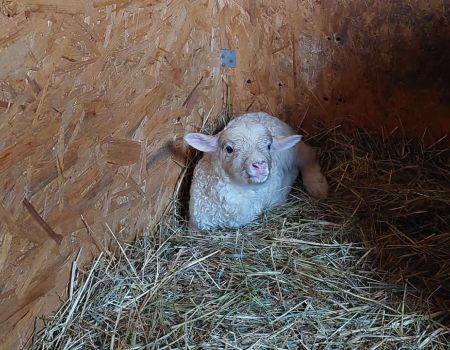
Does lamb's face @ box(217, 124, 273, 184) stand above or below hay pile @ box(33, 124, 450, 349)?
above

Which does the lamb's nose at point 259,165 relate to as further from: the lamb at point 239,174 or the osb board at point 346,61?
the osb board at point 346,61

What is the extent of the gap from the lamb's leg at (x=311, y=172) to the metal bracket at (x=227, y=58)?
664 millimetres

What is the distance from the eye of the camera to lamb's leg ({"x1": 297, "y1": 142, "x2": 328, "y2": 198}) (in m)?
3.61

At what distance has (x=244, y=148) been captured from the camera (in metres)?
3.22

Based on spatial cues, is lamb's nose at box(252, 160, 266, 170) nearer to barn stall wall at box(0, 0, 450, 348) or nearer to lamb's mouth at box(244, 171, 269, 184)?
lamb's mouth at box(244, 171, 269, 184)

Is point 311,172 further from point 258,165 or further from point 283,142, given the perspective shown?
point 258,165

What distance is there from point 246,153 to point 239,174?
12 cm

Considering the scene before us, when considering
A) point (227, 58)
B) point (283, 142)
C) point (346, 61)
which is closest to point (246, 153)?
point (283, 142)

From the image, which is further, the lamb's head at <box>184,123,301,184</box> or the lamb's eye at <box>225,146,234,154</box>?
the lamb's eye at <box>225,146,234,154</box>

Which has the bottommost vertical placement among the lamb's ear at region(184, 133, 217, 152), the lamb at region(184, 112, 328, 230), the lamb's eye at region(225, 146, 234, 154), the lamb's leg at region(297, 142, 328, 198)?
the lamb's leg at region(297, 142, 328, 198)

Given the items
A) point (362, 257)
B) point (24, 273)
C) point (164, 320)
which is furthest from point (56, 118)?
point (362, 257)

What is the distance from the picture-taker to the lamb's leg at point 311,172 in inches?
142

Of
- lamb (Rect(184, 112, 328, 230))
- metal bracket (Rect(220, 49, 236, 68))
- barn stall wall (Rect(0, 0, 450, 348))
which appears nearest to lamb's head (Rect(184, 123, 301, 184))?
lamb (Rect(184, 112, 328, 230))

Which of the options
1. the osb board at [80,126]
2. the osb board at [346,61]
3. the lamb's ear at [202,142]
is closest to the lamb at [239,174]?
the lamb's ear at [202,142]
